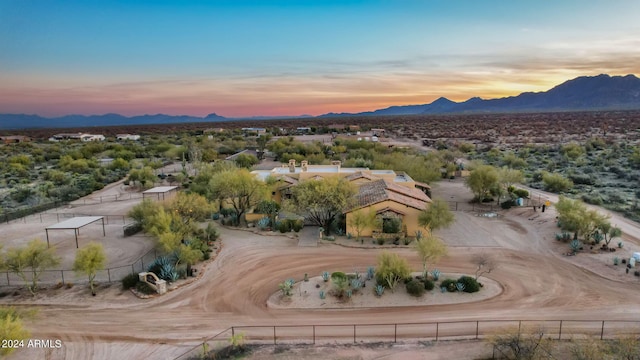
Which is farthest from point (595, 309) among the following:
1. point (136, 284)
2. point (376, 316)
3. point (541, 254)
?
point (136, 284)

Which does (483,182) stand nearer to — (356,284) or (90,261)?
(356,284)

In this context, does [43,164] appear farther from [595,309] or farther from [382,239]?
[595,309]

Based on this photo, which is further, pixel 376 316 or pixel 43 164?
pixel 43 164

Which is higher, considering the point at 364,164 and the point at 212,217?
the point at 364,164

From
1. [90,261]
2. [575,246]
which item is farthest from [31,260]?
[575,246]

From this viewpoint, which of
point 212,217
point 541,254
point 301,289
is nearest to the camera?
point 301,289

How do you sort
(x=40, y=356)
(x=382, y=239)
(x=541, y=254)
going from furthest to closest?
(x=382, y=239) → (x=541, y=254) → (x=40, y=356)

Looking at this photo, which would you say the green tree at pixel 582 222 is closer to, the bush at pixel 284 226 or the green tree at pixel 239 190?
the bush at pixel 284 226

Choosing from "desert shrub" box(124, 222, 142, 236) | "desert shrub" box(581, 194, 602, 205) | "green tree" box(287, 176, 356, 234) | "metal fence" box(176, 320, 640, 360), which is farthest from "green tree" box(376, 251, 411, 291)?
"desert shrub" box(581, 194, 602, 205)
